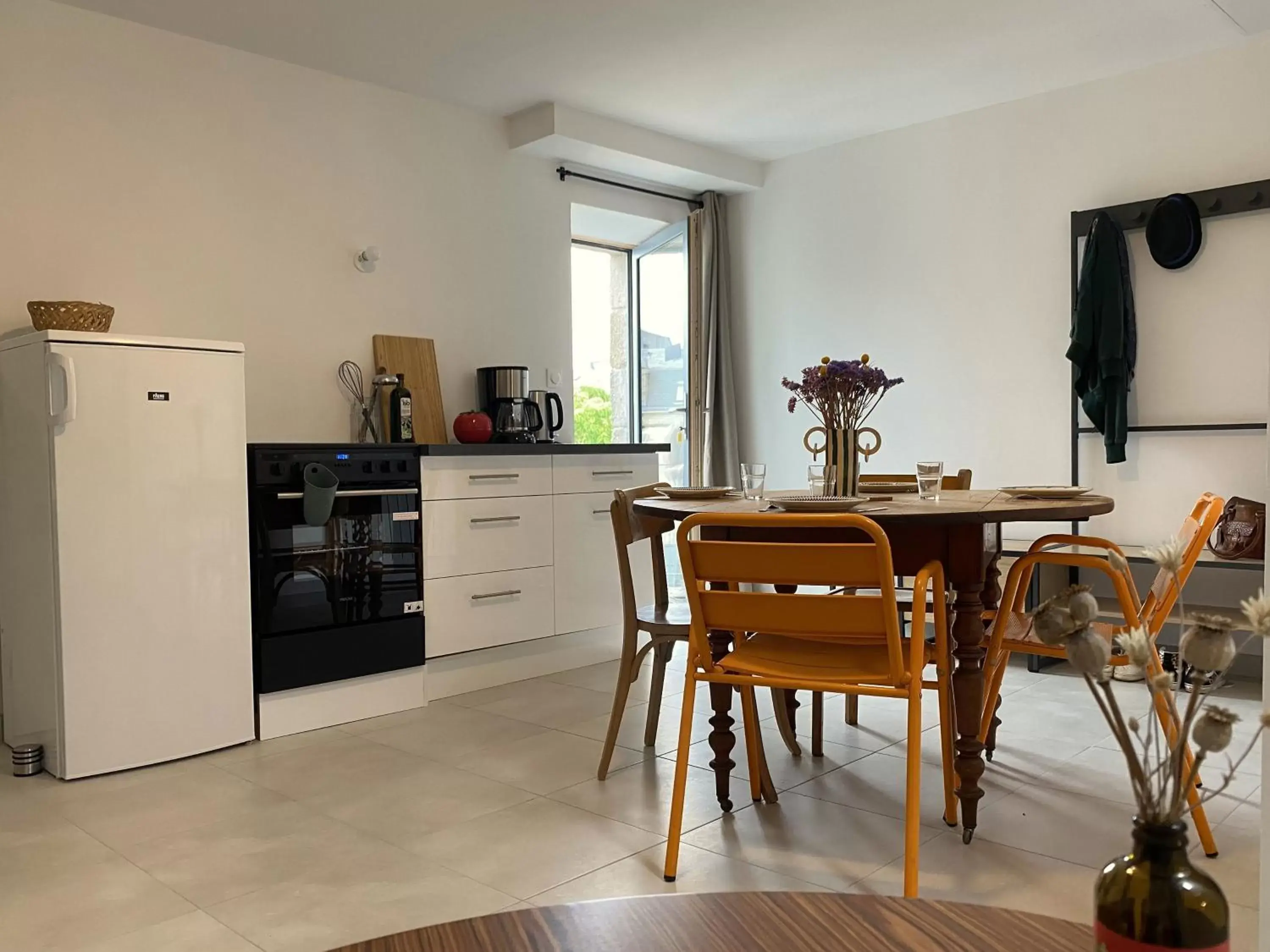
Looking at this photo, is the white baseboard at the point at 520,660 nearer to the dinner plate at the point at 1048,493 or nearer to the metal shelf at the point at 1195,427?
the dinner plate at the point at 1048,493

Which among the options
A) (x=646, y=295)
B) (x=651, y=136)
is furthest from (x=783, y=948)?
(x=646, y=295)

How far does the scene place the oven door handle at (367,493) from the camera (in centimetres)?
337

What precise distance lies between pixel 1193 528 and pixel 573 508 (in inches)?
99.2

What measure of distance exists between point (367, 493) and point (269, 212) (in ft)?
4.22

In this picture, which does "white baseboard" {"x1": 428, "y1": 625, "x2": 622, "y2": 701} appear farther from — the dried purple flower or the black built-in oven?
the dried purple flower

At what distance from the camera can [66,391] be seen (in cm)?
287

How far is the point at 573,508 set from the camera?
4270 mm

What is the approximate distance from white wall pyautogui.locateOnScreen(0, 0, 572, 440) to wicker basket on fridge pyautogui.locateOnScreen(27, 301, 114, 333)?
34 cm


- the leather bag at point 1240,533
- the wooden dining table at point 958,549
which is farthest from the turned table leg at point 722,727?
the leather bag at point 1240,533

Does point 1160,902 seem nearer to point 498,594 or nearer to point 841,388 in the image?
point 841,388

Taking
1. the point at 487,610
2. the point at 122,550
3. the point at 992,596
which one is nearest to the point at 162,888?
the point at 122,550

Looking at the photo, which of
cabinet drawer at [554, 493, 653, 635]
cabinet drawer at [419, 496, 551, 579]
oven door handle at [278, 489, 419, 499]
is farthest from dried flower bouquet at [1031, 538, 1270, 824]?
cabinet drawer at [554, 493, 653, 635]

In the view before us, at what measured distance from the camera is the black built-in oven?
3322mm

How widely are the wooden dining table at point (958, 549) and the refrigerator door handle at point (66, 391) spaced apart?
68.0 inches
